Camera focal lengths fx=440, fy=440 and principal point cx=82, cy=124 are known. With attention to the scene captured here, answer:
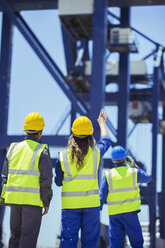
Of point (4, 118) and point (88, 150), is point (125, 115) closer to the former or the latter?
point (4, 118)

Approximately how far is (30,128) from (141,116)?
24.2 metres

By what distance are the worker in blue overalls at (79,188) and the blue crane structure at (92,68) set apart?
555 centimetres

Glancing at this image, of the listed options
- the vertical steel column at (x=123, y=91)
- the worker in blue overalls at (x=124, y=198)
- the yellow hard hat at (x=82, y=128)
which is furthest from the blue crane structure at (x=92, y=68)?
the yellow hard hat at (x=82, y=128)

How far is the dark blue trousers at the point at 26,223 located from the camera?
4.89 m

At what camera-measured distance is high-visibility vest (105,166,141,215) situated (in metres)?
6.53

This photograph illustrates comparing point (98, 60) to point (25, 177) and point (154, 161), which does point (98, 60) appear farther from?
point (154, 161)

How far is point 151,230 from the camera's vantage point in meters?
18.9

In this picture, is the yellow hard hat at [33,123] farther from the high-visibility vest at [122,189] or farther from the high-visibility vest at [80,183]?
the high-visibility vest at [122,189]

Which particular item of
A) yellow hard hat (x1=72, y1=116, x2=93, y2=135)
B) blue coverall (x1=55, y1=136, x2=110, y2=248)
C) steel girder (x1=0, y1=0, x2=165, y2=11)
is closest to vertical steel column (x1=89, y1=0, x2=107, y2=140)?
steel girder (x1=0, y1=0, x2=165, y2=11)

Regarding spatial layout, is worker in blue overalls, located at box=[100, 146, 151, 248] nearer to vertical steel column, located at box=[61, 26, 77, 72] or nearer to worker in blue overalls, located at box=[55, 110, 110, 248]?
worker in blue overalls, located at box=[55, 110, 110, 248]

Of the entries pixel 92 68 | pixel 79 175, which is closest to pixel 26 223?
pixel 79 175

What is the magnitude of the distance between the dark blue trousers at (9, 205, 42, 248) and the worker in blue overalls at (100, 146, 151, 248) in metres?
1.71

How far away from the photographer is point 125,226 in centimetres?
651

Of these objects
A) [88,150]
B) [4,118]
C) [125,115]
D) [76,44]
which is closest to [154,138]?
[125,115]
